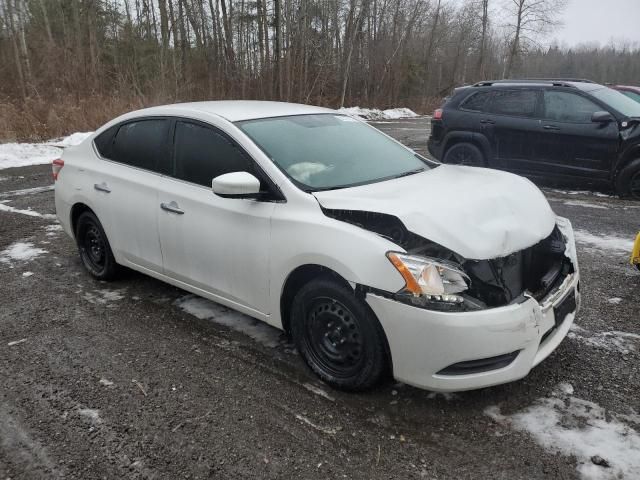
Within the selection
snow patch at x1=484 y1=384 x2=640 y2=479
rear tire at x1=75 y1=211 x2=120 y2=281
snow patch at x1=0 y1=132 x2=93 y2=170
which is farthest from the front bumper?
snow patch at x1=0 y1=132 x2=93 y2=170

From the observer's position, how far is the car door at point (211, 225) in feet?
10.9

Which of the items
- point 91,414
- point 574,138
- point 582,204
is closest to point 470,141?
point 574,138

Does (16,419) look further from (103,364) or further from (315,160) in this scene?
(315,160)

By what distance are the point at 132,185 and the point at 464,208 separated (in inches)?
105

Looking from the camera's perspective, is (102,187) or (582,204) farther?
(582,204)

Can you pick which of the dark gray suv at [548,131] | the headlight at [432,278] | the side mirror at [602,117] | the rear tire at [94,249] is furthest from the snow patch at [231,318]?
the side mirror at [602,117]

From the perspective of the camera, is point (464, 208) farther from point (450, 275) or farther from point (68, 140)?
point (68, 140)

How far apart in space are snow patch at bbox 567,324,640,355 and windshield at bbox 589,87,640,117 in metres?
5.33

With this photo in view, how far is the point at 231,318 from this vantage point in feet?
13.3

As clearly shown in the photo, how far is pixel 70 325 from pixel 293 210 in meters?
2.13

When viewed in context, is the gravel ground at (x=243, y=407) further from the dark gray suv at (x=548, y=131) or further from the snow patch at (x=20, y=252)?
the dark gray suv at (x=548, y=131)

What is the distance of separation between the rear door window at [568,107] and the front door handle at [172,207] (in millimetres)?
6671

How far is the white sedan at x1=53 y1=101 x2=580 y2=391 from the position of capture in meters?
2.64

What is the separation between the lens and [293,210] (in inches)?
124
